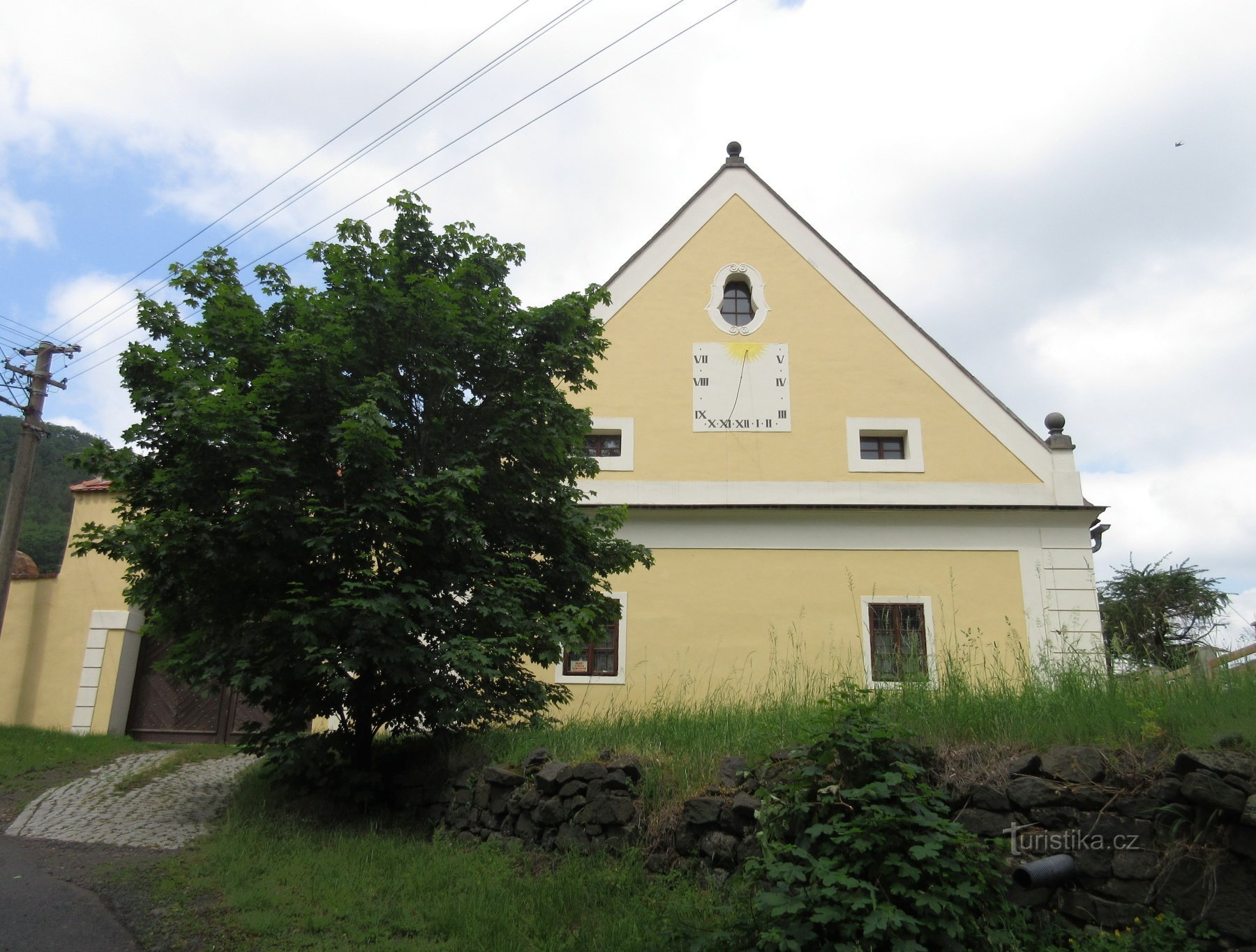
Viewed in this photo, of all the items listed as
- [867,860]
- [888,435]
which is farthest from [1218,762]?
[888,435]

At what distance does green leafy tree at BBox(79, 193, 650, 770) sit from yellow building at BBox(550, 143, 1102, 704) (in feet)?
17.9

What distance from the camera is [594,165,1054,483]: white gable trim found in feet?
53.1

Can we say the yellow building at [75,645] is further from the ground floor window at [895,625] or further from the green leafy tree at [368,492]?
the ground floor window at [895,625]

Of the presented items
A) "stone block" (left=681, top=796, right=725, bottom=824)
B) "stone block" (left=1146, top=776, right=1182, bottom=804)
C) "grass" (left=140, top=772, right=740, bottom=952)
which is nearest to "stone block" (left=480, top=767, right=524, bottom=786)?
"grass" (left=140, top=772, right=740, bottom=952)

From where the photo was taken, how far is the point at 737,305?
17422mm

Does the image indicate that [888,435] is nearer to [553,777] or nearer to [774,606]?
[774,606]

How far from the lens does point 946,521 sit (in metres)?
15.5

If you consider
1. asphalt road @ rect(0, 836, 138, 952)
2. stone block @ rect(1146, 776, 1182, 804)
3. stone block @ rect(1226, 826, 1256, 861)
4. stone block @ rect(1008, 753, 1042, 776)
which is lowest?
asphalt road @ rect(0, 836, 138, 952)

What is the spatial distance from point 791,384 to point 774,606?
4.08 m

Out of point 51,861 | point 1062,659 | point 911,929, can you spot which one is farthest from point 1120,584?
point 51,861

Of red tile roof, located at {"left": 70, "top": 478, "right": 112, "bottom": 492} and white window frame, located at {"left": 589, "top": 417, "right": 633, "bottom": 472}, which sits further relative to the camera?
white window frame, located at {"left": 589, "top": 417, "right": 633, "bottom": 472}

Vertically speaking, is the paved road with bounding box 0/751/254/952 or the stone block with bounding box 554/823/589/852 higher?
the stone block with bounding box 554/823/589/852

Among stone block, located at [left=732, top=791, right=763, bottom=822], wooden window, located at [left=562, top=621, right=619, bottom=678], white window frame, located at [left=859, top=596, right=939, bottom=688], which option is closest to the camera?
stone block, located at [left=732, top=791, right=763, bottom=822]

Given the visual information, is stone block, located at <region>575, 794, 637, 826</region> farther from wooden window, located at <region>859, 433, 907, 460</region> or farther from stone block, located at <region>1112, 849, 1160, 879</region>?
wooden window, located at <region>859, 433, 907, 460</region>
